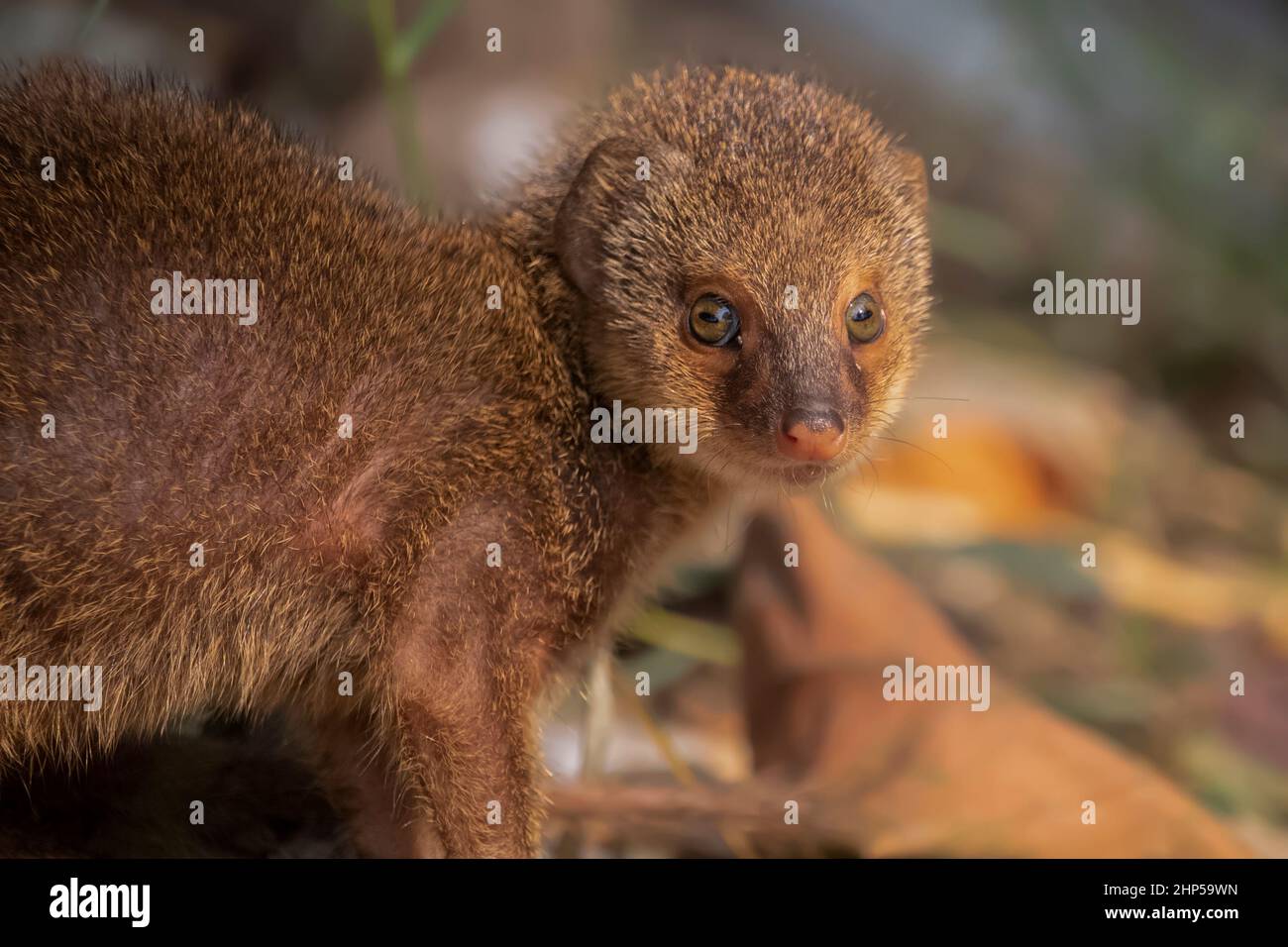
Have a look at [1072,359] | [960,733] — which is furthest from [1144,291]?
[960,733]

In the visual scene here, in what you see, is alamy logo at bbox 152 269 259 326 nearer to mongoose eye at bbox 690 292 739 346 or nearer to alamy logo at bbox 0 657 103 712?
alamy logo at bbox 0 657 103 712

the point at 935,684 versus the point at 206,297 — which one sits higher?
the point at 206,297

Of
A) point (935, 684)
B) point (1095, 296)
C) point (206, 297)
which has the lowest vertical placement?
point (935, 684)

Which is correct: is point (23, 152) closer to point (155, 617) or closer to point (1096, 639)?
point (155, 617)

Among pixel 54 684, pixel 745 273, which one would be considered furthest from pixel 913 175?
pixel 54 684

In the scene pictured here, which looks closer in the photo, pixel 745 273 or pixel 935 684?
pixel 745 273

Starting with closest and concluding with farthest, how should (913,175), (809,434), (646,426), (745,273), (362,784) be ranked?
(809,434)
(745,273)
(646,426)
(362,784)
(913,175)

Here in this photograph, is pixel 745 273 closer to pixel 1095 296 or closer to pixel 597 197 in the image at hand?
pixel 597 197
